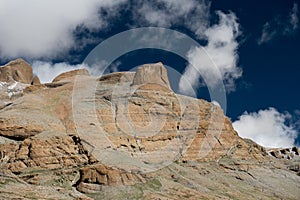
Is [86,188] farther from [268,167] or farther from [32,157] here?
[268,167]

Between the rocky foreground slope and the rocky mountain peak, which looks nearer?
the rocky foreground slope

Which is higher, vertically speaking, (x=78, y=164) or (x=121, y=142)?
(x=121, y=142)

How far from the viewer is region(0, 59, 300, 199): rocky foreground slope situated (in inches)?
3342

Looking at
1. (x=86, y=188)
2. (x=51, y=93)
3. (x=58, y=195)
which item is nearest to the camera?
(x=58, y=195)

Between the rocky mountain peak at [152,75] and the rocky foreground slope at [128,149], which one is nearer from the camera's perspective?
the rocky foreground slope at [128,149]

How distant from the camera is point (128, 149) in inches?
4624

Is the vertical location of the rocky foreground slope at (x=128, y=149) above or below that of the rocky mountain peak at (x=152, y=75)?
below

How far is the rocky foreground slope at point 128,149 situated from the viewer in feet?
278

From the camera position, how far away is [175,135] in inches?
5212

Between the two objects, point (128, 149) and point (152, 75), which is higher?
point (152, 75)

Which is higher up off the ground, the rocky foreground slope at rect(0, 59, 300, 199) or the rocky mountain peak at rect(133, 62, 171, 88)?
the rocky mountain peak at rect(133, 62, 171, 88)

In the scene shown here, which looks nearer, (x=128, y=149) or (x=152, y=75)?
(x=128, y=149)

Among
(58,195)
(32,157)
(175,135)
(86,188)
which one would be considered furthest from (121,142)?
(58,195)

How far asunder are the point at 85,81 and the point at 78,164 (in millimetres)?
80180
